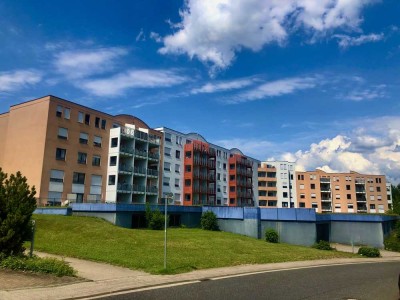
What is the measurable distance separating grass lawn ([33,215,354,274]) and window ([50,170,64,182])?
45.1 ft

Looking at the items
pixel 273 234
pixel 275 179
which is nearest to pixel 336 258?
pixel 273 234

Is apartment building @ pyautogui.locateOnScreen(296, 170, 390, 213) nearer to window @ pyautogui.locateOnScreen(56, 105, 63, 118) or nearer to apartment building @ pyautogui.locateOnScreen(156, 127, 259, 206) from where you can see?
apartment building @ pyautogui.locateOnScreen(156, 127, 259, 206)

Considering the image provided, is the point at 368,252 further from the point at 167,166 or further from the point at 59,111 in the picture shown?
the point at 167,166

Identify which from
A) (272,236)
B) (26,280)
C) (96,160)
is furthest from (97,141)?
(26,280)

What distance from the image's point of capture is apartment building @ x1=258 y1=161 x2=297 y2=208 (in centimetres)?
10112

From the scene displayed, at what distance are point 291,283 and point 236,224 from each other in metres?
28.3

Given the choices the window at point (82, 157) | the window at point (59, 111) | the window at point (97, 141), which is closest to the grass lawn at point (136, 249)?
the window at point (82, 157)

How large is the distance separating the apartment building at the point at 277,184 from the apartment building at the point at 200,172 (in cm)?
1288

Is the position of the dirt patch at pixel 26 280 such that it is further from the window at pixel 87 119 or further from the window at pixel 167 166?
the window at pixel 167 166

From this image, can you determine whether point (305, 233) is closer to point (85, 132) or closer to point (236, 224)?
point (236, 224)

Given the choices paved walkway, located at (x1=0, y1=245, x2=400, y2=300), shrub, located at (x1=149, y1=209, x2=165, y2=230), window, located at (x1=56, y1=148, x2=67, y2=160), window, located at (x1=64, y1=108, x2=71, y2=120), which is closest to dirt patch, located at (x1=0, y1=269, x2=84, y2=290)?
paved walkway, located at (x1=0, y1=245, x2=400, y2=300)

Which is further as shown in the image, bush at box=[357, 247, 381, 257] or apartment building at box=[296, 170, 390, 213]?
apartment building at box=[296, 170, 390, 213]

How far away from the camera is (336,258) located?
2759 centimetres

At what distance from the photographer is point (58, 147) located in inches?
1877
